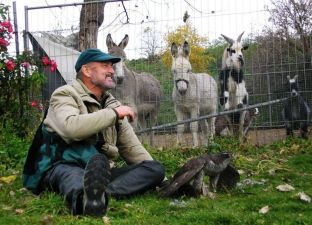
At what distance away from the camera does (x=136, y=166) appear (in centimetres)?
482

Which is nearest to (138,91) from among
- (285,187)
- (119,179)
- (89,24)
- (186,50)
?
(186,50)

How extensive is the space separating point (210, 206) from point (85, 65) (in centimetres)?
179

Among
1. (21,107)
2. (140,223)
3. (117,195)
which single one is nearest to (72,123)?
(117,195)

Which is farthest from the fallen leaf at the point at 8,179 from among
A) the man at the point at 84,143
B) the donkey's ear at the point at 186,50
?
the donkey's ear at the point at 186,50

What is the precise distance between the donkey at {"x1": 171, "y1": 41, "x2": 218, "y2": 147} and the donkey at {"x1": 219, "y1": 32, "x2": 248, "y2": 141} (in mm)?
201

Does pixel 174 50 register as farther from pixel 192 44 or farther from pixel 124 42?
pixel 124 42

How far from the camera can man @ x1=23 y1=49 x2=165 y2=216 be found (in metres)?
4.27

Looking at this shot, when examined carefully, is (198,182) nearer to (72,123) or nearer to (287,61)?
(72,123)

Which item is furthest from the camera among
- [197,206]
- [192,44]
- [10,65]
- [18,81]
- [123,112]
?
[192,44]

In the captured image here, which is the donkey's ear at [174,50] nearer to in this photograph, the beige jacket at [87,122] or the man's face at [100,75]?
the beige jacket at [87,122]

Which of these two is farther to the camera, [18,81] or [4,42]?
[18,81]

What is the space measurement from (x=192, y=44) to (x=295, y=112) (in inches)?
89.6

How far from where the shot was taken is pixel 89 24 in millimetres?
9109

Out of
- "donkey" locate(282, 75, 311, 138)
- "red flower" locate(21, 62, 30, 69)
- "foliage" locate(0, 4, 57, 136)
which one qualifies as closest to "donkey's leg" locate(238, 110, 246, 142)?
"donkey" locate(282, 75, 311, 138)
